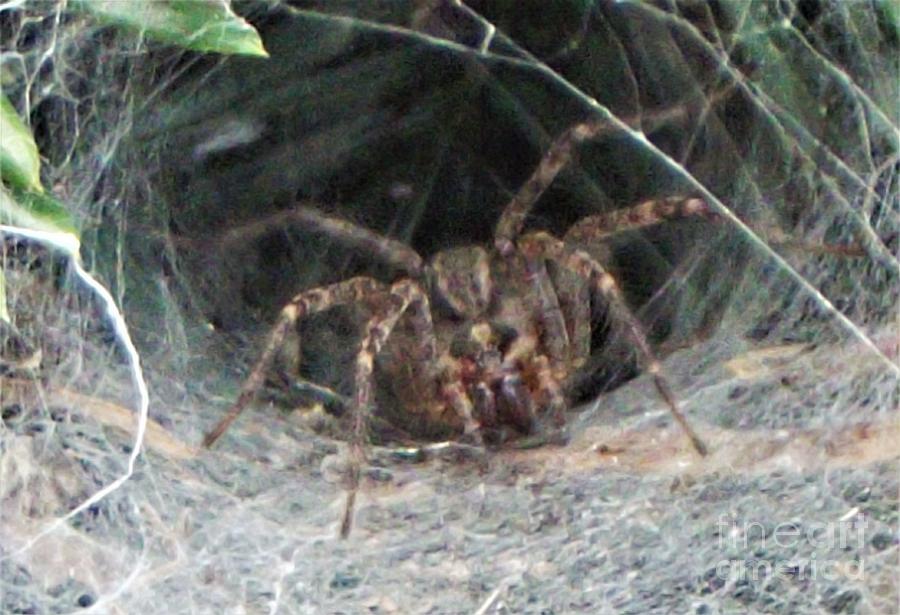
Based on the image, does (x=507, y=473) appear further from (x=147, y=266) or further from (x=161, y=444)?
(x=147, y=266)

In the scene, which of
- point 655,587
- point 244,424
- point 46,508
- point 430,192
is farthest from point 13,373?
point 430,192

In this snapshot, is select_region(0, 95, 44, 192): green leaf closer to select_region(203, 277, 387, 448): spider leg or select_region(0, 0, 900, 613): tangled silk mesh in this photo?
select_region(0, 0, 900, 613): tangled silk mesh

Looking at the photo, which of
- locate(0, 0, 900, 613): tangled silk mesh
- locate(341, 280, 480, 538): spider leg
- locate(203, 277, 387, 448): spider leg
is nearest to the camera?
locate(0, 0, 900, 613): tangled silk mesh

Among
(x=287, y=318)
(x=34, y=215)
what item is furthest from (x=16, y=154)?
(x=287, y=318)

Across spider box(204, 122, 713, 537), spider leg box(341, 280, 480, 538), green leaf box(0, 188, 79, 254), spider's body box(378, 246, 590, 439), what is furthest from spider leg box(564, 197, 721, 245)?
green leaf box(0, 188, 79, 254)

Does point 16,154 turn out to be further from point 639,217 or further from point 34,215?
point 639,217

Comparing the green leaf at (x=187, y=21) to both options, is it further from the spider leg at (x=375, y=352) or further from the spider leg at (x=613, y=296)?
the spider leg at (x=613, y=296)

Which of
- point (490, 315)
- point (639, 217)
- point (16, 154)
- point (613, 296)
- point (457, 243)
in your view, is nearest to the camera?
point (16, 154)
